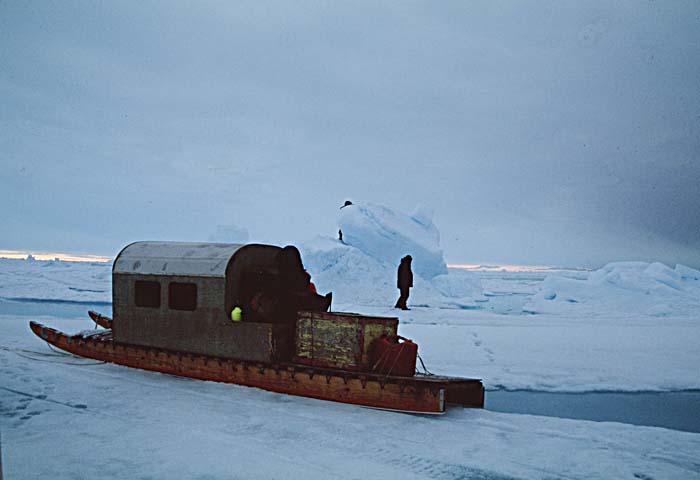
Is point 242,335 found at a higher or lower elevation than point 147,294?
lower

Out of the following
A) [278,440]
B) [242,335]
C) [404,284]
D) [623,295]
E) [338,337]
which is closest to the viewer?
[278,440]

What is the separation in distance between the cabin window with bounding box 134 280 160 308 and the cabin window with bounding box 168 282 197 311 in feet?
1.00

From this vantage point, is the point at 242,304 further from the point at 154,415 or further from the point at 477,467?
the point at 477,467

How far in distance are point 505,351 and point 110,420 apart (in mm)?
7386

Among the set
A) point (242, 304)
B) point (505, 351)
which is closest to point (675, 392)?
point (505, 351)

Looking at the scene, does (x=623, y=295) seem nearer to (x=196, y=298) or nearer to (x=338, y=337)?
(x=338, y=337)

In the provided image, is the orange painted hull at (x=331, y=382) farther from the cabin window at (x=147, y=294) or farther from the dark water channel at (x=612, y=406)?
the dark water channel at (x=612, y=406)

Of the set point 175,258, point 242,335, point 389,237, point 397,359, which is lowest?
point 397,359

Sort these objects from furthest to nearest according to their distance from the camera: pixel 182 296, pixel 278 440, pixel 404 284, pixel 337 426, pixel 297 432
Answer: pixel 404 284
pixel 182 296
pixel 337 426
pixel 297 432
pixel 278 440

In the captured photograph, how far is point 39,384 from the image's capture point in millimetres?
6215

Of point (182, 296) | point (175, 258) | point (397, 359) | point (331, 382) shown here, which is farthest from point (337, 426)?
point (175, 258)

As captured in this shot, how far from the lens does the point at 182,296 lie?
7148 millimetres

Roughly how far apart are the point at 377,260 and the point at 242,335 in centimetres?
1551

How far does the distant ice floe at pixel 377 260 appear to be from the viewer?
19891mm
